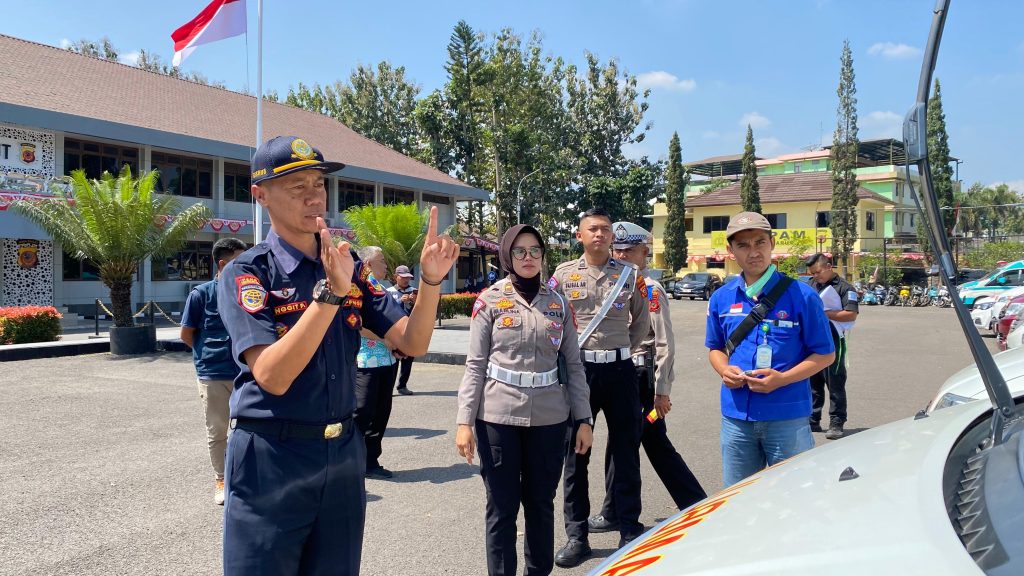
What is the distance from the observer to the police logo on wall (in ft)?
66.4

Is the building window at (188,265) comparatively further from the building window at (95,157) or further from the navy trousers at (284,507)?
the navy trousers at (284,507)

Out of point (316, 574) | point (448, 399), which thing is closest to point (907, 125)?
point (316, 574)

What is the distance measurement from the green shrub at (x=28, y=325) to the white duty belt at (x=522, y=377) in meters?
14.1

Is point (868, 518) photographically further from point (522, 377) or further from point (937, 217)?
point (522, 377)

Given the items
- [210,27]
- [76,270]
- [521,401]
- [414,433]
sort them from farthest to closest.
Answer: [76,270], [210,27], [414,433], [521,401]

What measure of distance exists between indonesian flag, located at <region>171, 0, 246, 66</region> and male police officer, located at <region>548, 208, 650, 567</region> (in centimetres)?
1354

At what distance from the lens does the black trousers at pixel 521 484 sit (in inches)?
130

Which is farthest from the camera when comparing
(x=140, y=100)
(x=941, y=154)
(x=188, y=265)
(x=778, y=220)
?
(x=778, y=220)

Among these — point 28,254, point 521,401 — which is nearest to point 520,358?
point 521,401

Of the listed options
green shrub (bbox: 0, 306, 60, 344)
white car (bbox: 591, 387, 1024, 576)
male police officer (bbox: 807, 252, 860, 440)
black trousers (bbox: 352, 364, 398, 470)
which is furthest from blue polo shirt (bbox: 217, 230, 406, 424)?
green shrub (bbox: 0, 306, 60, 344)

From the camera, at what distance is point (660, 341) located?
462 centimetres

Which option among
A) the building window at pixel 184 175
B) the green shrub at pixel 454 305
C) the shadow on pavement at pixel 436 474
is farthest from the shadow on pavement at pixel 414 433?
the building window at pixel 184 175

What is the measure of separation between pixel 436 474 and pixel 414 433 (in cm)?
150

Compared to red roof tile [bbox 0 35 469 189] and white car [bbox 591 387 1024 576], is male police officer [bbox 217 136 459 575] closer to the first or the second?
white car [bbox 591 387 1024 576]
